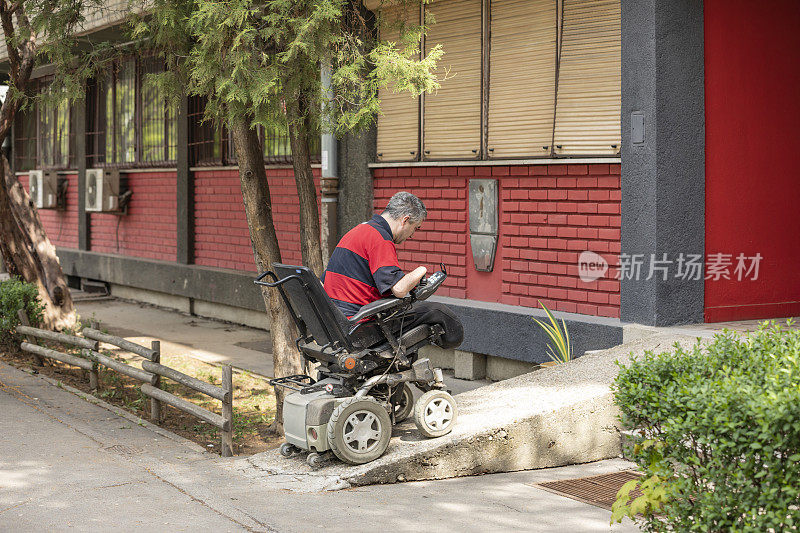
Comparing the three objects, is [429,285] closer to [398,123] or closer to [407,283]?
[407,283]

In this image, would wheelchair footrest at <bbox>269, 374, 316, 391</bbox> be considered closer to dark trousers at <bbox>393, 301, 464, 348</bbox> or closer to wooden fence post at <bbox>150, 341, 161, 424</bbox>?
dark trousers at <bbox>393, 301, 464, 348</bbox>

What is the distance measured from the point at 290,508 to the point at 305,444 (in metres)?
0.74

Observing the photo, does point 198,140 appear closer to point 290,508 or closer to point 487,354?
point 487,354

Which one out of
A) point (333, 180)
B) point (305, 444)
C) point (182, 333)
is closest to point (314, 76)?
point (305, 444)

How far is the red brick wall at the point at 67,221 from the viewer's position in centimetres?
2192

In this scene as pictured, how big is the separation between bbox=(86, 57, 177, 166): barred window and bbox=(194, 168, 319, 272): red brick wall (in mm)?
1470

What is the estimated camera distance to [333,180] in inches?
506

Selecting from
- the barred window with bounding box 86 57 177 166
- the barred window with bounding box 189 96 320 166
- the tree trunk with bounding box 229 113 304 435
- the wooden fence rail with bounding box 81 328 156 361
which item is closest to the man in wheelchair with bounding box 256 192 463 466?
the tree trunk with bounding box 229 113 304 435

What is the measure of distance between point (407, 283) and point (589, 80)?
13.5 feet

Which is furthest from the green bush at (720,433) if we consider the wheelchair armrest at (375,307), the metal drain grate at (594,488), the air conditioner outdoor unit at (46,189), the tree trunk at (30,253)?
the air conditioner outdoor unit at (46,189)

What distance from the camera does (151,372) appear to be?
9.23 metres

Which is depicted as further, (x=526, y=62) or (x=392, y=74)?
(x=526, y=62)

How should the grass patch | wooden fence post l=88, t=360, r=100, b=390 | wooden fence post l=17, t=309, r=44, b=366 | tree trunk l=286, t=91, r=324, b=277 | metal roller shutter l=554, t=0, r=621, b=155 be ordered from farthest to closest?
1. wooden fence post l=17, t=309, r=44, b=366
2. wooden fence post l=88, t=360, r=100, b=390
3. metal roller shutter l=554, t=0, r=621, b=155
4. the grass patch
5. tree trunk l=286, t=91, r=324, b=277

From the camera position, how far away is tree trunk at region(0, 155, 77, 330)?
43.2ft
